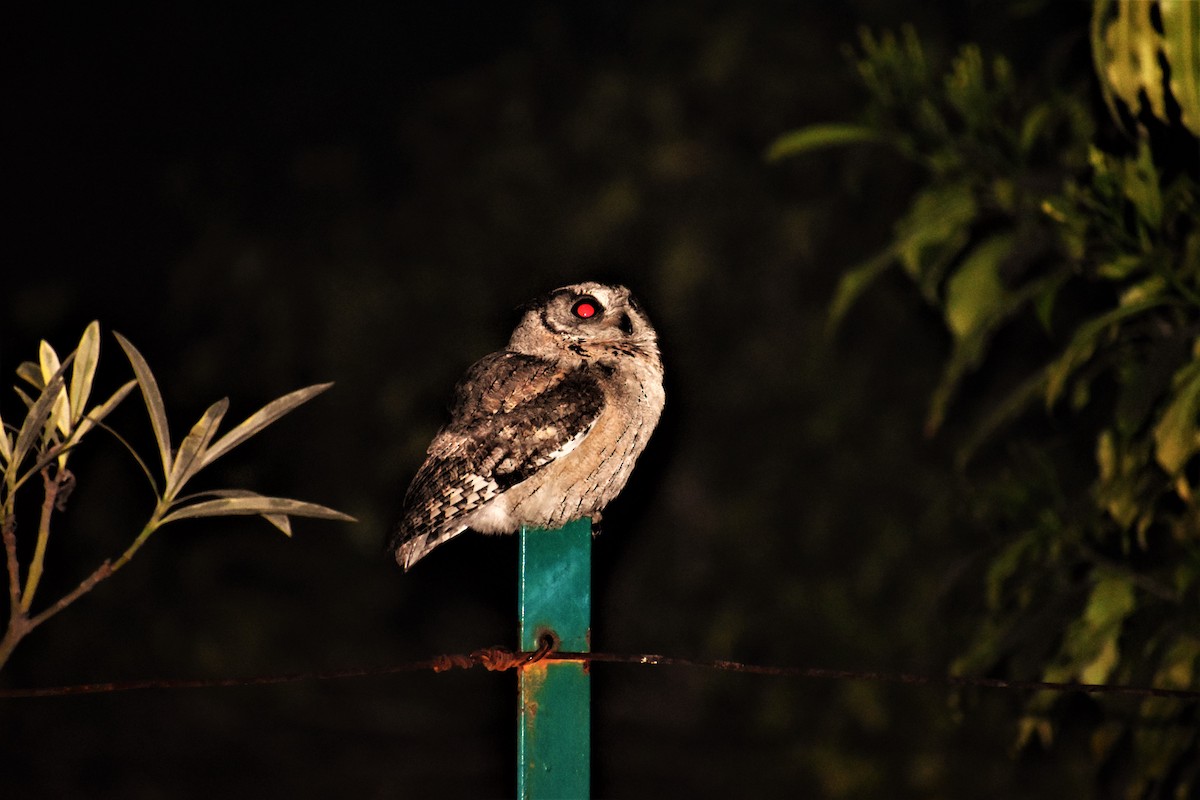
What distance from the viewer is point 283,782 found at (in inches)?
283

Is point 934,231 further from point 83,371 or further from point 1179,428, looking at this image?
point 83,371

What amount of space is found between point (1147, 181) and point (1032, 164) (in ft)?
2.45

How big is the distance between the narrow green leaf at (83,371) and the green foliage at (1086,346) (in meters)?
1.57

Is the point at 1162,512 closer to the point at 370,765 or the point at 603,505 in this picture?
the point at 603,505

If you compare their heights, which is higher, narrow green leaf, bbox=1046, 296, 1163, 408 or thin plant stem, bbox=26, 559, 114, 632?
narrow green leaf, bbox=1046, 296, 1163, 408

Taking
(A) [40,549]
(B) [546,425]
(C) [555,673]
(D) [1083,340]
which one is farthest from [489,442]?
(D) [1083,340]

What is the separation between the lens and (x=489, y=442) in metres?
1.99

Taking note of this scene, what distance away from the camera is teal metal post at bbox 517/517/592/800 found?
1.52m

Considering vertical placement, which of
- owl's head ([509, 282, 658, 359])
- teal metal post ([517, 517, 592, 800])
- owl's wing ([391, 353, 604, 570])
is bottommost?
teal metal post ([517, 517, 592, 800])

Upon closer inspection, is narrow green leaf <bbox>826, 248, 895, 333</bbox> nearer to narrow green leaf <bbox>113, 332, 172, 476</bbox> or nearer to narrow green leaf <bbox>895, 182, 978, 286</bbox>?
narrow green leaf <bbox>895, 182, 978, 286</bbox>

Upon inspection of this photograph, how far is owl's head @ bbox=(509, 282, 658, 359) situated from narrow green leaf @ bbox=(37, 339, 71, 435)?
3.03 feet

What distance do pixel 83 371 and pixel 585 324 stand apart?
0.96 meters

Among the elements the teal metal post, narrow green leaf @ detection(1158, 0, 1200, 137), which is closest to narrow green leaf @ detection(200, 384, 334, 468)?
the teal metal post

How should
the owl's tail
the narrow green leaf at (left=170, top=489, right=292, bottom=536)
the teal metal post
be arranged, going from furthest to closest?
the owl's tail < the teal metal post < the narrow green leaf at (left=170, top=489, right=292, bottom=536)
